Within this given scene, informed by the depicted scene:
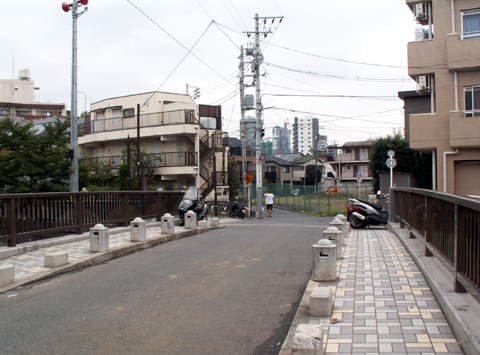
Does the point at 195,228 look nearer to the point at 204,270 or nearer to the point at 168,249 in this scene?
the point at 168,249

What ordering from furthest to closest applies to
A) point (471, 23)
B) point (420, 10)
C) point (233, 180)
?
point (233, 180) → point (420, 10) → point (471, 23)

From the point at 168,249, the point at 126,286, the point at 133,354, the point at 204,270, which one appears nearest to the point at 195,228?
the point at 168,249

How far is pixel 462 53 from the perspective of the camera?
62.3 ft

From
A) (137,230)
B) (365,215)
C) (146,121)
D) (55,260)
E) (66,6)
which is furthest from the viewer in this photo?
(146,121)

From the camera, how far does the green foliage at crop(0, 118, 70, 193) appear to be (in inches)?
754

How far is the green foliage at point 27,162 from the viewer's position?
1914cm

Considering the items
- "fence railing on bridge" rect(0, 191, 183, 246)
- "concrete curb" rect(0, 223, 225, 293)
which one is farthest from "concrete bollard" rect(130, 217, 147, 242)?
"fence railing on bridge" rect(0, 191, 183, 246)

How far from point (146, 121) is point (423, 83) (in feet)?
69.8

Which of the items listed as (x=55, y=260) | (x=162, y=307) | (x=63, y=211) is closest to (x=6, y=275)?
(x=55, y=260)

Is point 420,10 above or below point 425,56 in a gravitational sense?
above

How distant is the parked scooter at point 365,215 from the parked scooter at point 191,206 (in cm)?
597

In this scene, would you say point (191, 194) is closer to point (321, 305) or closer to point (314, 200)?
point (321, 305)

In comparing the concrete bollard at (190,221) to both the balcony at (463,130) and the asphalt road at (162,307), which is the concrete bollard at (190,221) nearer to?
the asphalt road at (162,307)

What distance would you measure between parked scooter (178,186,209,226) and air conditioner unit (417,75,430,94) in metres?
13.2
